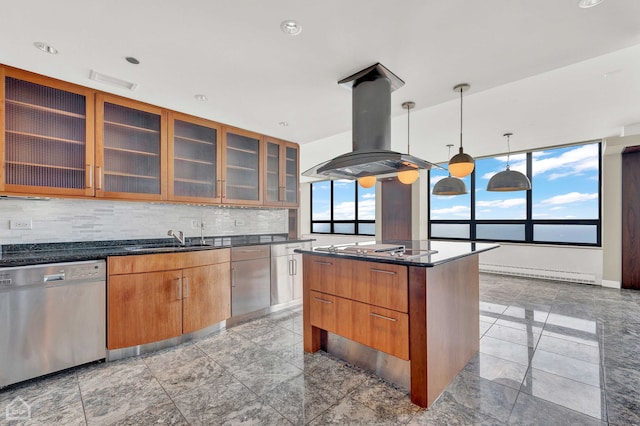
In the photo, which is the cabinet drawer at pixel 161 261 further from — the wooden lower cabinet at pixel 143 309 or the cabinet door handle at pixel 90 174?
the cabinet door handle at pixel 90 174

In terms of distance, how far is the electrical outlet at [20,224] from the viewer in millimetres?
2373

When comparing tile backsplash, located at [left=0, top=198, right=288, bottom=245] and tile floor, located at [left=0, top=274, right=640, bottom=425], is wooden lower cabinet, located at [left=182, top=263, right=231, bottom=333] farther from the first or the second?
tile backsplash, located at [left=0, top=198, right=288, bottom=245]

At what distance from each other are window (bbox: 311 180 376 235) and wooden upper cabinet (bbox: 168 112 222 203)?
16.3 ft

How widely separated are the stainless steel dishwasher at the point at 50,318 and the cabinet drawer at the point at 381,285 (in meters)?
2.04

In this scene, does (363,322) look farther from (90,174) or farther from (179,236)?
(90,174)

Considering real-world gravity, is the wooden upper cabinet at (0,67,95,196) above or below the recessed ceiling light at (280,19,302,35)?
below

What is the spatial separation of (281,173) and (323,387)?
2.84 meters

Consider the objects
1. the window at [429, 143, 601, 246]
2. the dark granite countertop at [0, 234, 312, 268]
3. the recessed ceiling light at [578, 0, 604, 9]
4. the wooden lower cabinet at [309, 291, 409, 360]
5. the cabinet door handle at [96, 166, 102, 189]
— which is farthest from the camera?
the window at [429, 143, 601, 246]

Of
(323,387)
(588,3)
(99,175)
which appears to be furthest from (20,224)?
(588,3)

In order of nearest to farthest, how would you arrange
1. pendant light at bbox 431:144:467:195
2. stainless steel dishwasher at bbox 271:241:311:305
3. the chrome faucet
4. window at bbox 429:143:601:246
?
the chrome faucet, stainless steel dishwasher at bbox 271:241:311:305, pendant light at bbox 431:144:467:195, window at bbox 429:143:601:246

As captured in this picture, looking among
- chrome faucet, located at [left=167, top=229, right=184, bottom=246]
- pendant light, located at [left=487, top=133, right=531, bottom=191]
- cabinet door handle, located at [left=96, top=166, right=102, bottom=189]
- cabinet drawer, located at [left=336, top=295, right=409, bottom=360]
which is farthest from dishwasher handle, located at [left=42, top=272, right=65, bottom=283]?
pendant light, located at [left=487, top=133, right=531, bottom=191]

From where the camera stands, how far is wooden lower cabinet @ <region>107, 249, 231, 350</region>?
2.31 metres

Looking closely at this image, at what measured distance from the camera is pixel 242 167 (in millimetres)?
3668

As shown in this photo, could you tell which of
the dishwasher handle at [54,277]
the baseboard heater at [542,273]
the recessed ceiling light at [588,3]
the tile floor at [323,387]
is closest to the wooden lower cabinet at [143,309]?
Result: the tile floor at [323,387]
